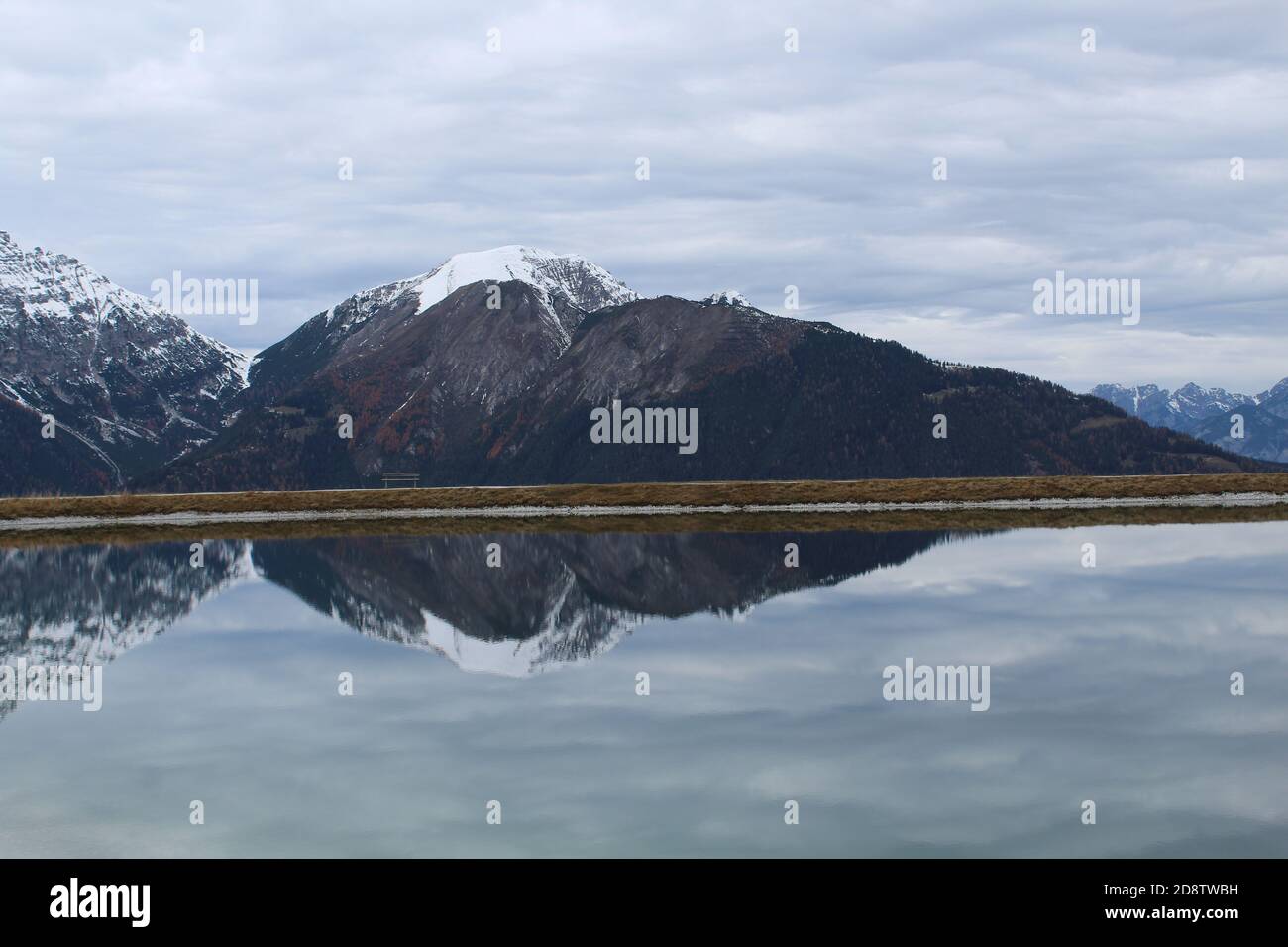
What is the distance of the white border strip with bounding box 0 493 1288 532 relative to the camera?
113438mm

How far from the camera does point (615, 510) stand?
120m

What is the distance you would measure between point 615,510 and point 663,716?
291 ft

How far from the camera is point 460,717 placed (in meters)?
32.3

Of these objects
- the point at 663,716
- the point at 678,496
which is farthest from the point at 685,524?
the point at 663,716

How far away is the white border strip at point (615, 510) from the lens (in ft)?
372

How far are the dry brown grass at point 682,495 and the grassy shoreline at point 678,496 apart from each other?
3.8 inches
